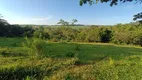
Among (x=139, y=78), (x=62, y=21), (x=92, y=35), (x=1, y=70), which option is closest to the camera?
(x=139, y=78)

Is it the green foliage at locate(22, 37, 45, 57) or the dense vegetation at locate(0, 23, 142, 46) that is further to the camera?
the dense vegetation at locate(0, 23, 142, 46)

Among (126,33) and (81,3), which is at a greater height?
(81,3)

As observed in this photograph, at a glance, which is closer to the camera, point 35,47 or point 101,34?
point 35,47

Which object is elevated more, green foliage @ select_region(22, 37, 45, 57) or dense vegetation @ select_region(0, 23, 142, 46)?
green foliage @ select_region(22, 37, 45, 57)

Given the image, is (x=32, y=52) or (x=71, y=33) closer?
(x=32, y=52)

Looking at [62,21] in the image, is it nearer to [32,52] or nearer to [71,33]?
[71,33]

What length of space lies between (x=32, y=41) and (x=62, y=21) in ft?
155

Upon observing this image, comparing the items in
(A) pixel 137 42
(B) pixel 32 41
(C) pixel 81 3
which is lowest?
(A) pixel 137 42

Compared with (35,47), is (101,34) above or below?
below

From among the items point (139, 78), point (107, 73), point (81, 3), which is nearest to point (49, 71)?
point (107, 73)

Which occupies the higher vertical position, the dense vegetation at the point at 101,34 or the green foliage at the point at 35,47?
the green foliage at the point at 35,47

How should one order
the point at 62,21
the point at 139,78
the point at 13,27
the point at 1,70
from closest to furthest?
the point at 139,78 < the point at 1,70 < the point at 13,27 < the point at 62,21

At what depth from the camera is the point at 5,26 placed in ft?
135

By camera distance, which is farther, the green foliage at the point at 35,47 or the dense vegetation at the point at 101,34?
the dense vegetation at the point at 101,34
